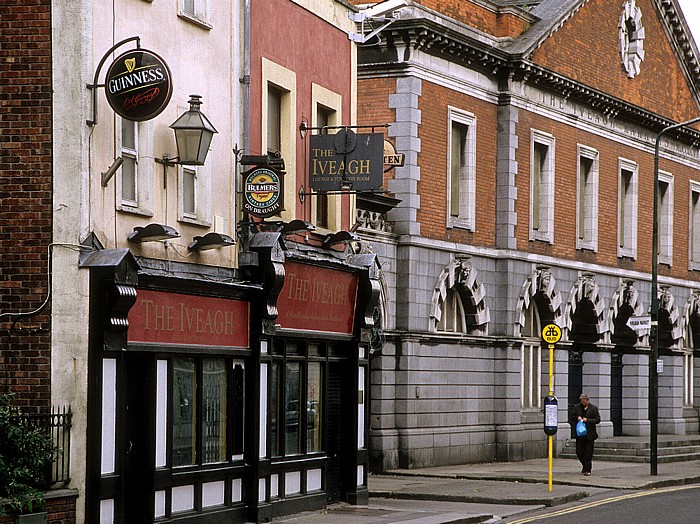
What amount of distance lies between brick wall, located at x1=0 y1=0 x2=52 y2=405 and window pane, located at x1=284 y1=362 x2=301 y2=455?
606 cm

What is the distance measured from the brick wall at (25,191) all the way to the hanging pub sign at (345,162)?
23.9 ft

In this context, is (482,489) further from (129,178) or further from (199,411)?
(129,178)

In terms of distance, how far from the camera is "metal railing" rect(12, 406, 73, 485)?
15.7 metres

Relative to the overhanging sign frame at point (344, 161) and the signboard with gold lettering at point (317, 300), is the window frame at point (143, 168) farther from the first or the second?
the overhanging sign frame at point (344, 161)

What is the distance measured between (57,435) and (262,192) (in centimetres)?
524

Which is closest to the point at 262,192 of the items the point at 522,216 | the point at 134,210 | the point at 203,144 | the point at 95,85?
the point at 203,144

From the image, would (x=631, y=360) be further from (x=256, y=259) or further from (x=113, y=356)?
(x=113, y=356)

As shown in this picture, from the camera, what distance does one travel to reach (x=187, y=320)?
1842cm

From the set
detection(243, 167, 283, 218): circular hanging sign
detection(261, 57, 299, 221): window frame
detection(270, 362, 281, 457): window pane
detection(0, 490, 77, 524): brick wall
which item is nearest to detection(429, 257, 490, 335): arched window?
detection(261, 57, 299, 221): window frame

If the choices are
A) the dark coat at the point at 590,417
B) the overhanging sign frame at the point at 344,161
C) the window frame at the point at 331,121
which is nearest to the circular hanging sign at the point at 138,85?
the overhanging sign frame at the point at 344,161

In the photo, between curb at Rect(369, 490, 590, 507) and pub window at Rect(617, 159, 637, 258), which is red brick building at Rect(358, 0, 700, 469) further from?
curb at Rect(369, 490, 590, 507)

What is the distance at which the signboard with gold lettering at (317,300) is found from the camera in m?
21.2

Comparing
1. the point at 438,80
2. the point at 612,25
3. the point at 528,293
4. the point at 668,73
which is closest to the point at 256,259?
the point at 438,80

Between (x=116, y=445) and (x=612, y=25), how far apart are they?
90.4 feet
